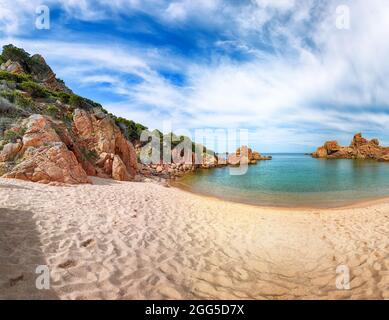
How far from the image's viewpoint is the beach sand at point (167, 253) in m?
4.13

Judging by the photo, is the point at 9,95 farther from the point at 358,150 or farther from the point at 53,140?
the point at 358,150

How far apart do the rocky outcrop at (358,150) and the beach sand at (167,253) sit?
95.6 meters

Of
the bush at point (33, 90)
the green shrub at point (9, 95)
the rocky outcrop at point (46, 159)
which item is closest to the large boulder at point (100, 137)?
the rocky outcrop at point (46, 159)

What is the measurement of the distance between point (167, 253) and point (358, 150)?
4344 inches

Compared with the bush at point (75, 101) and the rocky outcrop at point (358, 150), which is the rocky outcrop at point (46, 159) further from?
the rocky outcrop at point (358, 150)

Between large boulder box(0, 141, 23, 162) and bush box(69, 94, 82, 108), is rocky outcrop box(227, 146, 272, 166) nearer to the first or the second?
bush box(69, 94, 82, 108)

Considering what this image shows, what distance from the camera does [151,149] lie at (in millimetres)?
47031

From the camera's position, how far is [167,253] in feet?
18.6

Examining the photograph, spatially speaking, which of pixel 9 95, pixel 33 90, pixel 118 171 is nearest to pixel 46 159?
pixel 118 171

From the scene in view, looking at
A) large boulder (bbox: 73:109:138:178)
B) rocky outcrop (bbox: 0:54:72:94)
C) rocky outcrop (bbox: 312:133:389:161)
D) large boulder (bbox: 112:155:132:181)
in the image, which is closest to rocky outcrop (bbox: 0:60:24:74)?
rocky outcrop (bbox: 0:54:72:94)

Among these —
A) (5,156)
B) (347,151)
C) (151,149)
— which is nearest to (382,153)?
(347,151)
